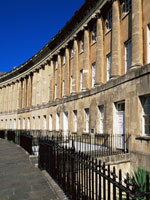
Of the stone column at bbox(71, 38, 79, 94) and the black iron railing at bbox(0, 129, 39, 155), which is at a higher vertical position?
the stone column at bbox(71, 38, 79, 94)

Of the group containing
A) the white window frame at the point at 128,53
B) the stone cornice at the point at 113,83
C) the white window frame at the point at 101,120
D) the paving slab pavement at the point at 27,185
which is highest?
the white window frame at the point at 128,53

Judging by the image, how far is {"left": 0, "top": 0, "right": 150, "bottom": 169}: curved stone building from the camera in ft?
37.5

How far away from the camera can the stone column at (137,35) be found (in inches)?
486

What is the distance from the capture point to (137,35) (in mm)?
12562

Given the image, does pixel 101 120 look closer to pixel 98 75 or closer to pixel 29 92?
pixel 98 75

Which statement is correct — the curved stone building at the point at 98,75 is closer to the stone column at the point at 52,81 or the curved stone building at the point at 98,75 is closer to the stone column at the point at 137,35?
the stone column at the point at 137,35

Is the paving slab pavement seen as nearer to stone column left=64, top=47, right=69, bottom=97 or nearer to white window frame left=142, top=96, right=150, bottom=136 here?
white window frame left=142, top=96, right=150, bottom=136

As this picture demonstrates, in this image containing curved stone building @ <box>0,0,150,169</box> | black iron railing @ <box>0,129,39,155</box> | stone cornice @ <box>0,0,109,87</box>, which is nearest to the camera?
curved stone building @ <box>0,0,150,169</box>

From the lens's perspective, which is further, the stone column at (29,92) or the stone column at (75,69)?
the stone column at (29,92)

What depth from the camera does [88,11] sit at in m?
20.0

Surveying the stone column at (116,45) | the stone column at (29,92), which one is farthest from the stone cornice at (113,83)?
the stone column at (29,92)

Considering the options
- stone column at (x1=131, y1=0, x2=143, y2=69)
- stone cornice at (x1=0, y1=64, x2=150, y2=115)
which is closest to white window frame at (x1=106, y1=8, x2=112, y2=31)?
stone column at (x1=131, y1=0, x2=143, y2=69)

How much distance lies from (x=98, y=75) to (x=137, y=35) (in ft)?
18.5

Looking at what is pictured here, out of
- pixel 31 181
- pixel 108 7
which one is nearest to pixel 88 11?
pixel 108 7
